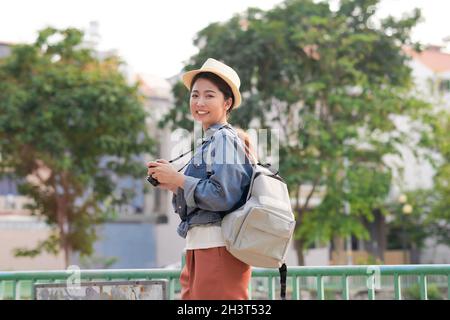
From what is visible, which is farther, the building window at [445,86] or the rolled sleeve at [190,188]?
the building window at [445,86]

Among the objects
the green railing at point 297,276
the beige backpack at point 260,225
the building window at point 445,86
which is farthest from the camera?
the building window at point 445,86

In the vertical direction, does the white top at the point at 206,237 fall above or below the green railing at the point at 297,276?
above

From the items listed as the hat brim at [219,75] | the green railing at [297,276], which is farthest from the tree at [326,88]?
the hat brim at [219,75]

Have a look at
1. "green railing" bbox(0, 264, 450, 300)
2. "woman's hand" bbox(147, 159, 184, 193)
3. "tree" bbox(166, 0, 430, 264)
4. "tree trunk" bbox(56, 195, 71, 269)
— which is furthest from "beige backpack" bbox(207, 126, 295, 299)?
"tree trunk" bbox(56, 195, 71, 269)

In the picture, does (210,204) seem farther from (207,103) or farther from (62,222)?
(62,222)

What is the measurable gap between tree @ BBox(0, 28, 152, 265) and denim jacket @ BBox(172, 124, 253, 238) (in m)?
16.8

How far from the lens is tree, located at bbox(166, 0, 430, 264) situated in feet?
64.3

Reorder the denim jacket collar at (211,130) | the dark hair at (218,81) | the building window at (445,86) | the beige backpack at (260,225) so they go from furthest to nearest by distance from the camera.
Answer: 1. the building window at (445,86)
2. the dark hair at (218,81)
3. the denim jacket collar at (211,130)
4. the beige backpack at (260,225)

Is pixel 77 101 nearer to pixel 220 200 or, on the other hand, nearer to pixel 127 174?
pixel 127 174

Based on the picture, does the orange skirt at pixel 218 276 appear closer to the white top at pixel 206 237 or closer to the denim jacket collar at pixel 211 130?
the white top at pixel 206 237

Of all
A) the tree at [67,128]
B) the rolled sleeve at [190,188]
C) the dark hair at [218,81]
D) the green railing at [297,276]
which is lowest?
the green railing at [297,276]

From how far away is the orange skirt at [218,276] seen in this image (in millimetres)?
2857

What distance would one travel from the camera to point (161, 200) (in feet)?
100

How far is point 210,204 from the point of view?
2.84 m
